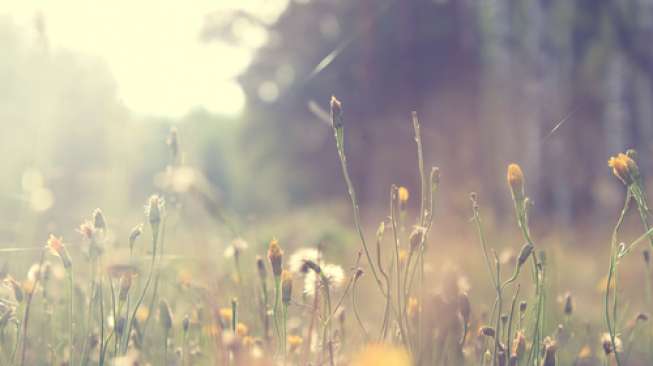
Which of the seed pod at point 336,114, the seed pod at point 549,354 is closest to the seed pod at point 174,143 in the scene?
the seed pod at point 336,114

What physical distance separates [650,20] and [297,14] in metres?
7.16

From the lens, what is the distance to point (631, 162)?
1.08 metres

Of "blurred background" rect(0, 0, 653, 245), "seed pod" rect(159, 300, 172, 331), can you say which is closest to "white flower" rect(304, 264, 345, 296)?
"seed pod" rect(159, 300, 172, 331)

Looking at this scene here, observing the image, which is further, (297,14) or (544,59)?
(297,14)

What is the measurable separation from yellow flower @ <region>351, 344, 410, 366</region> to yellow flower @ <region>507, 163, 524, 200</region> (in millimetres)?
293

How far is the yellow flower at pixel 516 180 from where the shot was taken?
1.06m

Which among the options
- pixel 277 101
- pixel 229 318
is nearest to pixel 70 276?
pixel 229 318

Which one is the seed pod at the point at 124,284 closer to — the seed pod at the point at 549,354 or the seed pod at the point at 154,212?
the seed pod at the point at 154,212

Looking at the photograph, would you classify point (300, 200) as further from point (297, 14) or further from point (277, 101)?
point (297, 14)

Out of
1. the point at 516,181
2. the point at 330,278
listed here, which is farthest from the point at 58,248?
the point at 516,181

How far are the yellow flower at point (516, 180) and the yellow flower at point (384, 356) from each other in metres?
0.29

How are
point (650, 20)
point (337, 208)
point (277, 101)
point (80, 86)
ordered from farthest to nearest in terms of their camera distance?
point (80, 86) < point (277, 101) < point (337, 208) < point (650, 20)

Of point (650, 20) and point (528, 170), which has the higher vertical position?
point (650, 20)

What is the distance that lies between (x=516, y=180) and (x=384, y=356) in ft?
1.05
